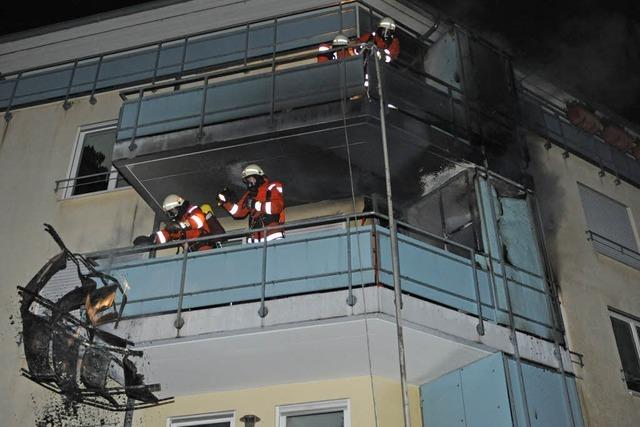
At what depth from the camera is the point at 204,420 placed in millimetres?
8922

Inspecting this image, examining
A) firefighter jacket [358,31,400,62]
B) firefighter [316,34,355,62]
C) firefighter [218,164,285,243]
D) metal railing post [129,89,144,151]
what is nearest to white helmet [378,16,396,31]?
firefighter jacket [358,31,400,62]

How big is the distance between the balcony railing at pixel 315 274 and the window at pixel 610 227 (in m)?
3.22

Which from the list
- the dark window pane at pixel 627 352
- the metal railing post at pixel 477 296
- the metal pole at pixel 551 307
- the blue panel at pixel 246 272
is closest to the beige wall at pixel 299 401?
the metal railing post at pixel 477 296

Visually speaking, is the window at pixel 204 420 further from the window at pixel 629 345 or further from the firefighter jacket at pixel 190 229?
the window at pixel 629 345

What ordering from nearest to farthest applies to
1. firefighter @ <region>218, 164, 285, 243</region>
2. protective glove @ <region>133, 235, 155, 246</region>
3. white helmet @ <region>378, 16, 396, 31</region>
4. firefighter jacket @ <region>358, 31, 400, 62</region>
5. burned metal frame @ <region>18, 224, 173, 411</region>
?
burned metal frame @ <region>18, 224, 173, 411</region>
firefighter @ <region>218, 164, 285, 243</region>
protective glove @ <region>133, 235, 155, 246</region>
firefighter jacket @ <region>358, 31, 400, 62</region>
white helmet @ <region>378, 16, 396, 31</region>

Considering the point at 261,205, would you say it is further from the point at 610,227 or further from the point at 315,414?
the point at 610,227

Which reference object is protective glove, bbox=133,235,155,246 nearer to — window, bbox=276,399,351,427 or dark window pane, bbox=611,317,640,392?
window, bbox=276,399,351,427

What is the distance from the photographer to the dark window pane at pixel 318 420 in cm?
852

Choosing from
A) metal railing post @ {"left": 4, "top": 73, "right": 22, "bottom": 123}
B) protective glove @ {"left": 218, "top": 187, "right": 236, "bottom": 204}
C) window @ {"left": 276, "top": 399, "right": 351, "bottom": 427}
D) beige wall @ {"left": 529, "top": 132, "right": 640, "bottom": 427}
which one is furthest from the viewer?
metal railing post @ {"left": 4, "top": 73, "right": 22, "bottom": 123}

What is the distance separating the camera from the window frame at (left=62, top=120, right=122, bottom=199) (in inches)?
470

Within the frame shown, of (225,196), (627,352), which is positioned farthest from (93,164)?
(627,352)

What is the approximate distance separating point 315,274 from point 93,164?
5.84 metres

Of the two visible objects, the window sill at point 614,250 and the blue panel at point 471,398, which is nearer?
the blue panel at point 471,398

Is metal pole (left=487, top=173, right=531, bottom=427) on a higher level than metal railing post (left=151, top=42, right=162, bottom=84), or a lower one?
lower
